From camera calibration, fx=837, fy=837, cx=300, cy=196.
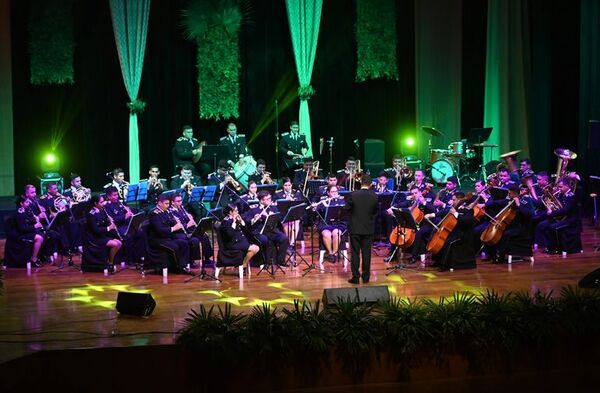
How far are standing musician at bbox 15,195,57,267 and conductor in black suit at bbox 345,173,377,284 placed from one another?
5.63m

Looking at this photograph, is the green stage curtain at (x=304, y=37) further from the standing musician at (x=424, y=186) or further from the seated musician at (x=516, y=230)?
the seated musician at (x=516, y=230)

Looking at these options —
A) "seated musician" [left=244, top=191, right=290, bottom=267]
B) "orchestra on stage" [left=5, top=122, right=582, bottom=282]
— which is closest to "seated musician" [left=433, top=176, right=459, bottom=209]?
"orchestra on stage" [left=5, top=122, right=582, bottom=282]

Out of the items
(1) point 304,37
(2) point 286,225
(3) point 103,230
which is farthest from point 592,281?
(1) point 304,37

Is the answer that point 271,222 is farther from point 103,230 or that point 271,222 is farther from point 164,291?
point 103,230

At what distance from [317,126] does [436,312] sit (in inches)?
519

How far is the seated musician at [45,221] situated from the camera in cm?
1502

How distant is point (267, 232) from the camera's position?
14.3m

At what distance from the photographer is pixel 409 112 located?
2328cm

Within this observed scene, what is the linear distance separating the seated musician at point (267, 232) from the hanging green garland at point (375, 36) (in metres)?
8.90

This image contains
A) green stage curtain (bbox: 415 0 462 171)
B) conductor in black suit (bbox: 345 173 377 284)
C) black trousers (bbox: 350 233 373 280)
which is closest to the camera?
conductor in black suit (bbox: 345 173 377 284)

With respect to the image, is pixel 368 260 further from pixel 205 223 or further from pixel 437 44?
pixel 437 44

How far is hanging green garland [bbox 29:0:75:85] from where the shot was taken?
20.3 m

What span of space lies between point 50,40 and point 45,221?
6.75m

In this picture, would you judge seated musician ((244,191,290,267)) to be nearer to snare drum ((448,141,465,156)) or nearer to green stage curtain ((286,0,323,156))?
green stage curtain ((286,0,323,156))
